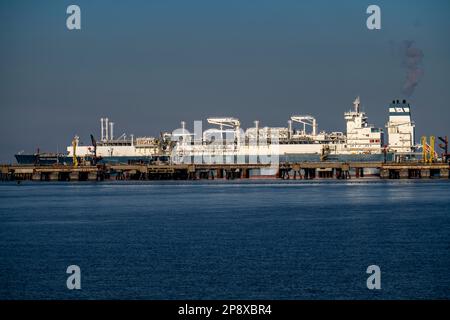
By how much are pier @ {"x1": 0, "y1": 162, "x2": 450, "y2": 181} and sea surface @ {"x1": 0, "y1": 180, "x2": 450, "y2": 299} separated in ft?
198

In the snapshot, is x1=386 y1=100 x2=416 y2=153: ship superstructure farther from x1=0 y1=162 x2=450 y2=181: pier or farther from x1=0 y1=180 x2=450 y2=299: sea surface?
x1=0 y1=180 x2=450 y2=299: sea surface

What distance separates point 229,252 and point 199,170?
98.9 m

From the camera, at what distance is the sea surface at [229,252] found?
2481cm

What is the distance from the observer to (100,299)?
23.8 metres

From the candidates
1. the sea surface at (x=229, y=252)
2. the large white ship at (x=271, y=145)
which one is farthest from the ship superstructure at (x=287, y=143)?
the sea surface at (x=229, y=252)

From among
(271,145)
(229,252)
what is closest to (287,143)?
(271,145)

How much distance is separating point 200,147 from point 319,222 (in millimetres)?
104252

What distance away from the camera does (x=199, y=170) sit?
131 m

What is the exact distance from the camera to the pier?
116m

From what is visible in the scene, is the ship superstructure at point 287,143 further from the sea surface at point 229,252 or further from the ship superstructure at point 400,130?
the sea surface at point 229,252

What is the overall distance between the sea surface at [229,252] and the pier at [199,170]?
198 feet

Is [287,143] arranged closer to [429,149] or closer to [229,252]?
[429,149]
